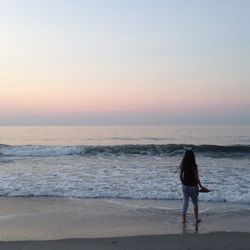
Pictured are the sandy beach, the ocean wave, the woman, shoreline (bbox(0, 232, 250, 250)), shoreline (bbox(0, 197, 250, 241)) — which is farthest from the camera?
the ocean wave

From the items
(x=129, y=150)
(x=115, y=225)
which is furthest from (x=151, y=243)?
(x=129, y=150)

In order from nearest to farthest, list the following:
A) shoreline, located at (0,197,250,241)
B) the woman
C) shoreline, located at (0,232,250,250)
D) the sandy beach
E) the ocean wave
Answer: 1. shoreline, located at (0,232,250,250)
2. the sandy beach
3. shoreline, located at (0,197,250,241)
4. the woman
5. the ocean wave

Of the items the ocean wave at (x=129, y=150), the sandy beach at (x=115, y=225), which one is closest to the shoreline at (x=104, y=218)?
the sandy beach at (x=115, y=225)

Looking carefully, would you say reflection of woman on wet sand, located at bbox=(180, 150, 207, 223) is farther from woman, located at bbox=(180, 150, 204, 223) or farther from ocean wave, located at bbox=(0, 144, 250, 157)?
ocean wave, located at bbox=(0, 144, 250, 157)

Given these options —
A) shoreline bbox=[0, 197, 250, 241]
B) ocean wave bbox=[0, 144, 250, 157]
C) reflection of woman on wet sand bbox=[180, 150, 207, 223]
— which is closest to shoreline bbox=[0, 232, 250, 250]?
shoreline bbox=[0, 197, 250, 241]

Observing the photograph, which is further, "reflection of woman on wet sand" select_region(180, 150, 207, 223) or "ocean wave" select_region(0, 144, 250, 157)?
"ocean wave" select_region(0, 144, 250, 157)

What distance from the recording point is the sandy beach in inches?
276

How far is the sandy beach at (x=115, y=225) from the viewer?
7.01 metres

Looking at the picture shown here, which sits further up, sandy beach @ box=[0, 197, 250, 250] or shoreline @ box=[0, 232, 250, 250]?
shoreline @ box=[0, 232, 250, 250]

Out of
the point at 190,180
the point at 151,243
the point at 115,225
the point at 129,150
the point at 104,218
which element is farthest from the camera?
the point at 129,150

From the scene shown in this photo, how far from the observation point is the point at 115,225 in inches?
338

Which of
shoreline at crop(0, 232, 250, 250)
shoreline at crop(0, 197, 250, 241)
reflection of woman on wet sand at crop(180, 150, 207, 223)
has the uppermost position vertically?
reflection of woman on wet sand at crop(180, 150, 207, 223)

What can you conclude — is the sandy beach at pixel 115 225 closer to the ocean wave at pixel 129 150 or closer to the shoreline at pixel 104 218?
the shoreline at pixel 104 218

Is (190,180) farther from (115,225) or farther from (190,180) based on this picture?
(115,225)
